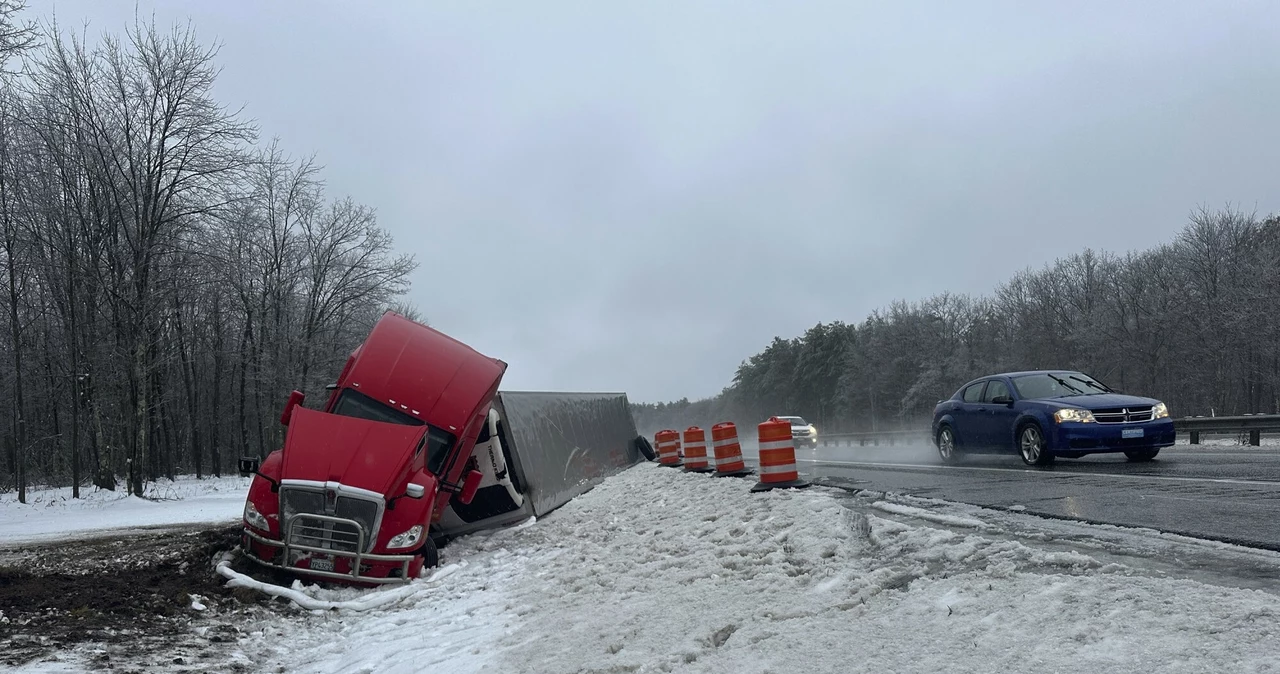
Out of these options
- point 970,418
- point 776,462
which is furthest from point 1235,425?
point 776,462

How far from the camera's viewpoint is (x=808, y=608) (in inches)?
207

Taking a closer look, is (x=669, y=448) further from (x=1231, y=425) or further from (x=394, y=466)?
(x=394, y=466)

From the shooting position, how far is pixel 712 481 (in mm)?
14766

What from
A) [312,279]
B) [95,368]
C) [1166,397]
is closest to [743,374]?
[1166,397]

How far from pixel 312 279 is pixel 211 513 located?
1193 inches

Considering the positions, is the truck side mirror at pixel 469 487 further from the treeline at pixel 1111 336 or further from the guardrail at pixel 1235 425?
the treeline at pixel 1111 336

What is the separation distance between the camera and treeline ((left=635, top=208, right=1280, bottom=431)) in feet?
145

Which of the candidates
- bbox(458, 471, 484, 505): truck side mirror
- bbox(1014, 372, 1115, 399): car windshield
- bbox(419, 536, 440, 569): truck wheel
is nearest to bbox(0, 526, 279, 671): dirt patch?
bbox(419, 536, 440, 569): truck wheel

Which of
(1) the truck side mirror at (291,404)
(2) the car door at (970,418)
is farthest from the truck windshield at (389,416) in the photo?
(2) the car door at (970,418)

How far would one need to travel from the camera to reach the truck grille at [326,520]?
8.51 m

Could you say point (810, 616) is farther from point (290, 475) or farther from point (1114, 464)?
point (1114, 464)

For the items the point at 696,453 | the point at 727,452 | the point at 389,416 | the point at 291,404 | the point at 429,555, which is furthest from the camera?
the point at 696,453

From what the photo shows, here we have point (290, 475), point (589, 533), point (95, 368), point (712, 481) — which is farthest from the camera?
point (95, 368)

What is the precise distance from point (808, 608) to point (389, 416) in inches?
245
